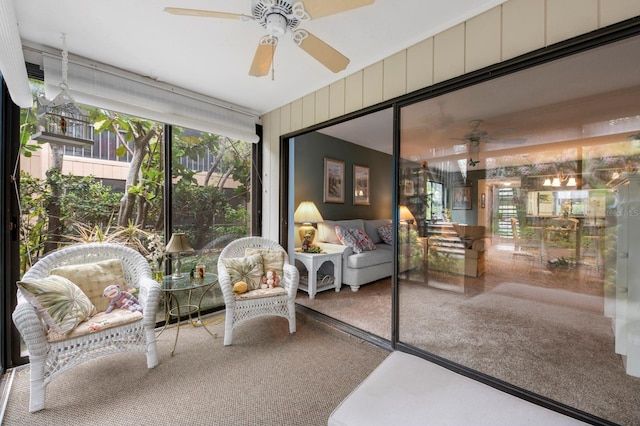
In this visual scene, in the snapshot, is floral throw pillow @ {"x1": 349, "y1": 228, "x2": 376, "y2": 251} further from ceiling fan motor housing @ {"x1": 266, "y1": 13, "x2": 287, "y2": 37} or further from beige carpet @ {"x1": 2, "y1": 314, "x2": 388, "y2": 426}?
ceiling fan motor housing @ {"x1": 266, "y1": 13, "x2": 287, "y2": 37}

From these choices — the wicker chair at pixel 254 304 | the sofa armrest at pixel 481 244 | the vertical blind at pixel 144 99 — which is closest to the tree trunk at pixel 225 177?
the vertical blind at pixel 144 99

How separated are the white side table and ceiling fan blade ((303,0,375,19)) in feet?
9.20

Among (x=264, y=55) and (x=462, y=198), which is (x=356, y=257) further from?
(x=264, y=55)

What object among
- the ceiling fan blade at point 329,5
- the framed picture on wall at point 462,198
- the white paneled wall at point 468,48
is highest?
the white paneled wall at point 468,48

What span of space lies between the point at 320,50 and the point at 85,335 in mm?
2365

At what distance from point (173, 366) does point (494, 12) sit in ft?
11.0

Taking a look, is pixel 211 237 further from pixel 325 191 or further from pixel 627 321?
pixel 627 321

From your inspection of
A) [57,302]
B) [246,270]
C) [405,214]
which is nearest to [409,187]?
[405,214]

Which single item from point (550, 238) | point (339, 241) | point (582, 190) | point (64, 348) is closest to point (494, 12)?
point (582, 190)

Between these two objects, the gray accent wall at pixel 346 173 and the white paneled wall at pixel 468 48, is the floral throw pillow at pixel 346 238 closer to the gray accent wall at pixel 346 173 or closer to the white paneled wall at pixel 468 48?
the gray accent wall at pixel 346 173

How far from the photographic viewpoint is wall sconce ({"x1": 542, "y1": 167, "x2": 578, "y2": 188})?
5.38 ft

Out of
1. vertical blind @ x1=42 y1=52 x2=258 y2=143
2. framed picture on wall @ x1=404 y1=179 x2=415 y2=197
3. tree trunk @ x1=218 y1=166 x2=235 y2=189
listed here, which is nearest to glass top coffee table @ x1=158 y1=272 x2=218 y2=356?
tree trunk @ x1=218 y1=166 x2=235 y2=189

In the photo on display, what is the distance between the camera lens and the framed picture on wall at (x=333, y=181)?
15.3 ft

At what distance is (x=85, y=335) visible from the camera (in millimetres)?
1820
